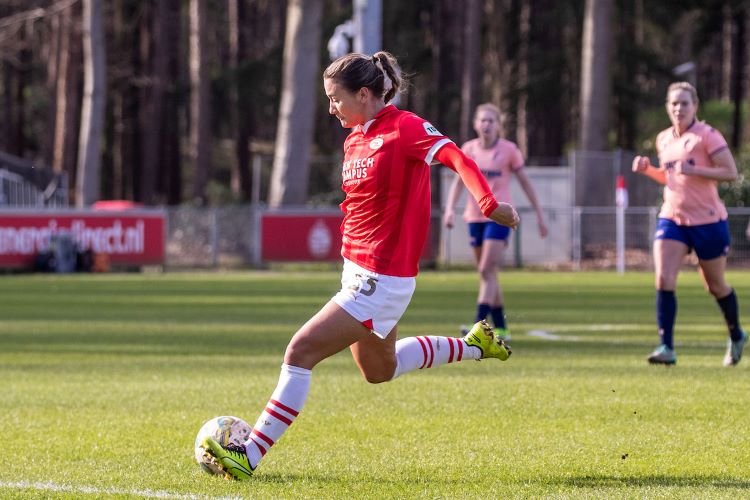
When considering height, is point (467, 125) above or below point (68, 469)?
above

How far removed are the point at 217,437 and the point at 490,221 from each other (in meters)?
7.19

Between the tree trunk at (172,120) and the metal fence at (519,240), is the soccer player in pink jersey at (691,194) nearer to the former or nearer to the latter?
the metal fence at (519,240)

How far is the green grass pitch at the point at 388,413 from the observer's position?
22.1 feet

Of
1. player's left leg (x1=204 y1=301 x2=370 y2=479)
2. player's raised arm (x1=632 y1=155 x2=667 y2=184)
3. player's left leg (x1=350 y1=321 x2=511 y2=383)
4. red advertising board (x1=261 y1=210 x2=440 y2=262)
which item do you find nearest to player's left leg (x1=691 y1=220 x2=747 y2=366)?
player's raised arm (x1=632 y1=155 x2=667 y2=184)

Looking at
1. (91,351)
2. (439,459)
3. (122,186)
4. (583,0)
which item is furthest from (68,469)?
(122,186)

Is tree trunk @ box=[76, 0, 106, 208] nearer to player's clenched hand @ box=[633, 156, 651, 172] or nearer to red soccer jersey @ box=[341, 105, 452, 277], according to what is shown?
player's clenched hand @ box=[633, 156, 651, 172]

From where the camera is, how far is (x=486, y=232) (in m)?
13.6

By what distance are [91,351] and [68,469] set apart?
22.4 ft

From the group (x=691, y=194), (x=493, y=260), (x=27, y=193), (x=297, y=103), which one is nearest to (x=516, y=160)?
(x=493, y=260)

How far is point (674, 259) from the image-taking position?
11.4 meters

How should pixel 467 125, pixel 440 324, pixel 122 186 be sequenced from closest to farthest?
pixel 440 324 < pixel 467 125 < pixel 122 186

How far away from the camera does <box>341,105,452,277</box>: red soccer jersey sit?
6.77 m

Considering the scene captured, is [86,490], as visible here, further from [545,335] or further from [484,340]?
[545,335]

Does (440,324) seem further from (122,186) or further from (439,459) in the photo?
(122,186)
